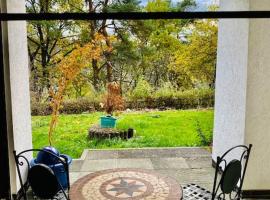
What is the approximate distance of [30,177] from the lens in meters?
2.18

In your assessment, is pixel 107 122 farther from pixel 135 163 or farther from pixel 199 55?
pixel 199 55

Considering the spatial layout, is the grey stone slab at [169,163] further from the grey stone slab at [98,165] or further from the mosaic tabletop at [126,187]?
the mosaic tabletop at [126,187]

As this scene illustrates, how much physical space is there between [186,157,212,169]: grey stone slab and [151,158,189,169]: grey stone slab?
85mm

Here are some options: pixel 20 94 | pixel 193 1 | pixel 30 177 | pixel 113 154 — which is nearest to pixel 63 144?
pixel 113 154

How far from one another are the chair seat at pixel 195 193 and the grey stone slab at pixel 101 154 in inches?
70.8

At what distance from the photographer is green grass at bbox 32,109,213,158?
6.23m

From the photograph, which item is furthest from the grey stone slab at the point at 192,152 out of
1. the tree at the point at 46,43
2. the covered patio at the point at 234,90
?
the tree at the point at 46,43

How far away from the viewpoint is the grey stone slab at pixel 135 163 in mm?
5008

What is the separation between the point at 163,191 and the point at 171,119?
374 centimetres

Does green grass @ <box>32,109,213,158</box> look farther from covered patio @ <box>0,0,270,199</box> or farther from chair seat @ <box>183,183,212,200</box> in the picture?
chair seat @ <box>183,183,212,200</box>

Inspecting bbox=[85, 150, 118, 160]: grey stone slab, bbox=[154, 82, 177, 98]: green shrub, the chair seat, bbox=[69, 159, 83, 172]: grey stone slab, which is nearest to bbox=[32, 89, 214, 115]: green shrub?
bbox=[154, 82, 177, 98]: green shrub

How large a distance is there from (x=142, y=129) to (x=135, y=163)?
Result: 1.38m

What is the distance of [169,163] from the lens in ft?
16.9

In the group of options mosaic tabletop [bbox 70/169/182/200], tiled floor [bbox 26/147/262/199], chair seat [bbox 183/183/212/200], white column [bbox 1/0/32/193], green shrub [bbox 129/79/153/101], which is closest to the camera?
mosaic tabletop [bbox 70/169/182/200]
